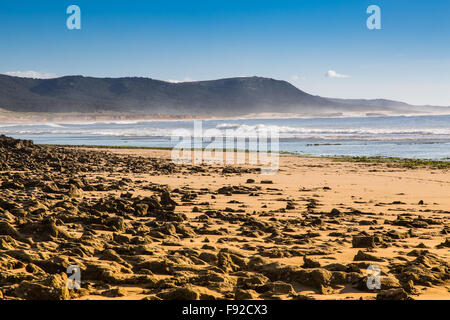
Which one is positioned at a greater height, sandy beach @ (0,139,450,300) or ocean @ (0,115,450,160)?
ocean @ (0,115,450,160)

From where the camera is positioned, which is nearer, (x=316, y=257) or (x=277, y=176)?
(x=316, y=257)

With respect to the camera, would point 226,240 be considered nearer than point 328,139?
Yes

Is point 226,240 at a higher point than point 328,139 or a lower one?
lower

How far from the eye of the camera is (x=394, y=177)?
64.7 ft

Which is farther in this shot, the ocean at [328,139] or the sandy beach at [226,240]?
the ocean at [328,139]

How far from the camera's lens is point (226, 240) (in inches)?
350

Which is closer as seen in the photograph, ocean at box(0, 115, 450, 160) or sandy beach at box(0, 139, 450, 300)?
sandy beach at box(0, 139, 450, 300)

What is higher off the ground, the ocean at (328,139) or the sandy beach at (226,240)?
the ocean at (328,139)

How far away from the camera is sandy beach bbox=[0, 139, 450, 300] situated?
20.1 feet

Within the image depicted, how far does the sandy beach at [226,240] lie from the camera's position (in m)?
6.12

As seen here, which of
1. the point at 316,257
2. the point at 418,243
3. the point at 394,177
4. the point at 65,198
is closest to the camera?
the point at 316,257
